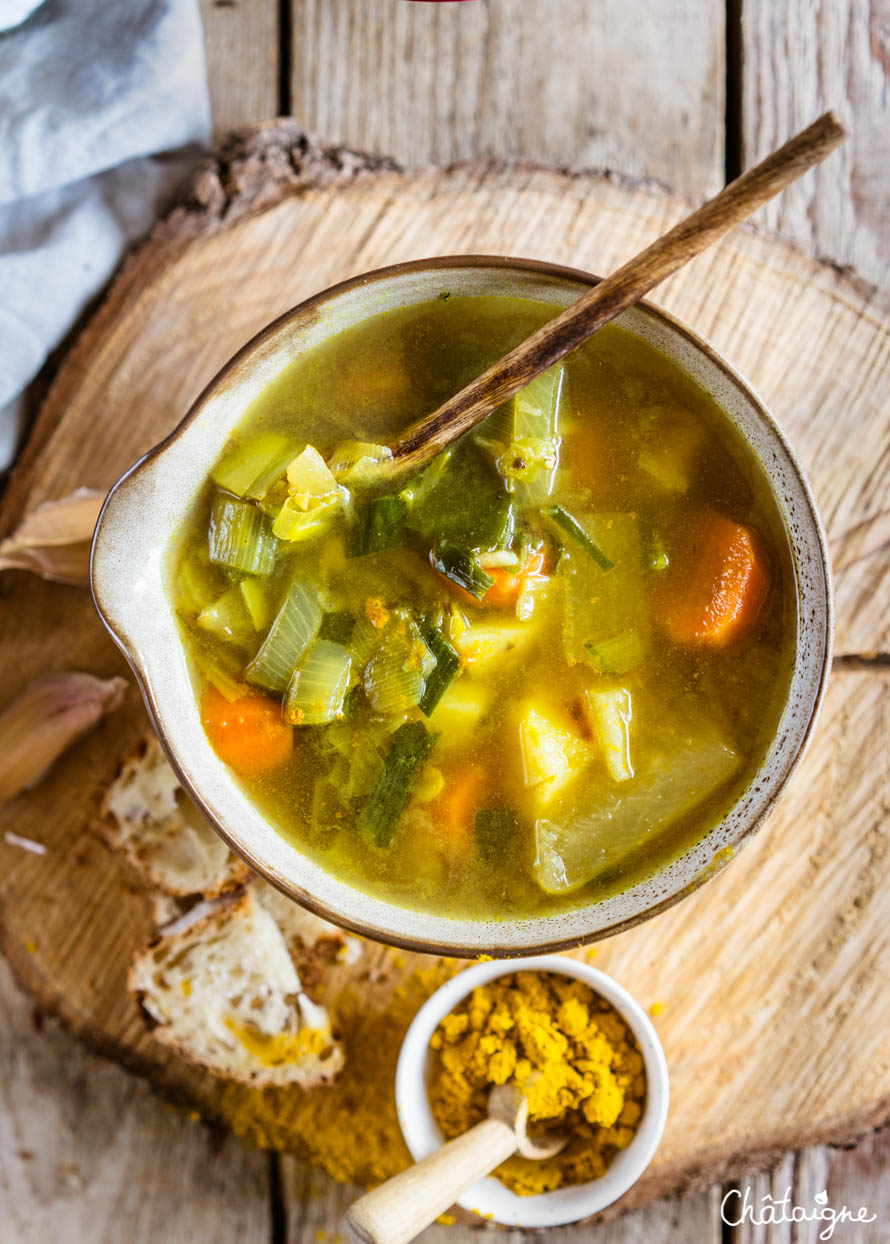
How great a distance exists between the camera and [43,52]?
288 cm

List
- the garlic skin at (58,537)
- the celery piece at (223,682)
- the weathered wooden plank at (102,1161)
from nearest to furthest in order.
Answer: the celery piece at (223,682)
the garlic skin at (58,537)
the weathered wooden plank at (102,1161)

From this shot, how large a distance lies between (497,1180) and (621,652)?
1.30 metres

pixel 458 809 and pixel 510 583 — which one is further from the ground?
pixel 510 583

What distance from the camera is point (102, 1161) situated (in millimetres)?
3035

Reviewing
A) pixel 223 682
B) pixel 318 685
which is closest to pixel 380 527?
pixel 318 685

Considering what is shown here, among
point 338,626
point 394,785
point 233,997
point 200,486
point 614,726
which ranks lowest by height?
point 233,997

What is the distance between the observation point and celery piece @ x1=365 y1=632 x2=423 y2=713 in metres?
2.35

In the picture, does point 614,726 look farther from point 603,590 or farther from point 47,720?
point 47,720

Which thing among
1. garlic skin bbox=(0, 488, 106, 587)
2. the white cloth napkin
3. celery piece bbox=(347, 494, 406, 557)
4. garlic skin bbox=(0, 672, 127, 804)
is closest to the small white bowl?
celery piece bbox=(347, 494, 406, 557)

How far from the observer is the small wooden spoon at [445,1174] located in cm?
221

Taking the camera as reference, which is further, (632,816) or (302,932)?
(302,932)

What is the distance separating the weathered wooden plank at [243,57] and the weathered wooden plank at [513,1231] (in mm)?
2880

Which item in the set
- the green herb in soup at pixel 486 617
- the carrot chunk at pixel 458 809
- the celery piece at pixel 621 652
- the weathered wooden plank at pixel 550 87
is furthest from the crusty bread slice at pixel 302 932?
the weathered wooden plank at pixel 550 87

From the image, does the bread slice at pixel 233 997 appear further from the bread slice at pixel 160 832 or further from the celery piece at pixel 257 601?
the celery piece at pixel 257 601
